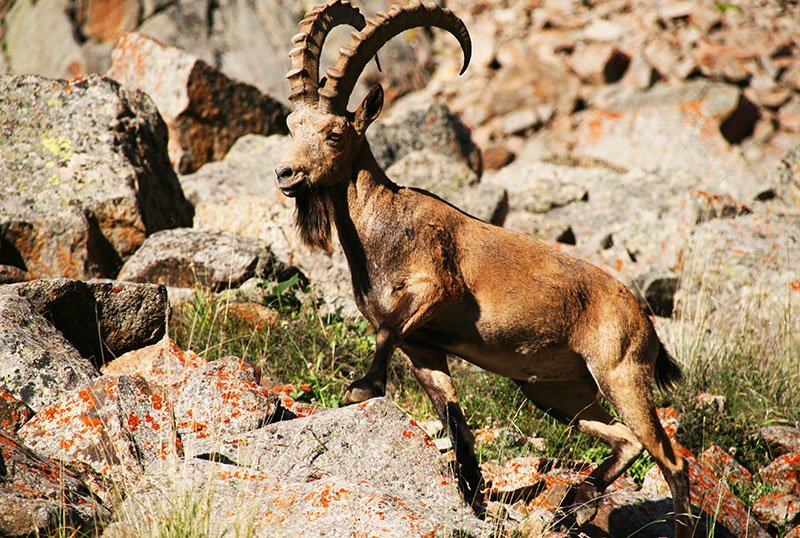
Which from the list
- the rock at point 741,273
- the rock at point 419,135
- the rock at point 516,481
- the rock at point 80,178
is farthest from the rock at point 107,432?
the rock at point 419,135

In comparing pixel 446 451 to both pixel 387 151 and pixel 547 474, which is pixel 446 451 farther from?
pixel 387 151

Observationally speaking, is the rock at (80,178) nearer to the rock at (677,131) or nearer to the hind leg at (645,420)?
the hind leg at (645,420)

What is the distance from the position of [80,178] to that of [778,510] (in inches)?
253

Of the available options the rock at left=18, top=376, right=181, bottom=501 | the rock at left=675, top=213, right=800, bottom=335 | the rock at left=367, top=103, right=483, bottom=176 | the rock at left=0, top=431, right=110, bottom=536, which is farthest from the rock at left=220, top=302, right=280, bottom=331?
the rock at left=367, top=103, right=483, bottom=176

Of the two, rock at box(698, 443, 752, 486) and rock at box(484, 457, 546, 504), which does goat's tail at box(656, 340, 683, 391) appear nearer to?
rock at box(698, 443, 752, 486)

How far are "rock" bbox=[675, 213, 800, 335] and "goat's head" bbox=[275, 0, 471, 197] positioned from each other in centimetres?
441

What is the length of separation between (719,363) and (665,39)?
13159mm

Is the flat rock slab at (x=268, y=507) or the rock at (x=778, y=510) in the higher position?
the flat rock slab at (x=268, y=507)

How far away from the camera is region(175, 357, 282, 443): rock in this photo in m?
5.58

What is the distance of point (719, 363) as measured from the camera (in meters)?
8.47

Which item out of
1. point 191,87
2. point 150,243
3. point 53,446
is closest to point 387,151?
point 191,87

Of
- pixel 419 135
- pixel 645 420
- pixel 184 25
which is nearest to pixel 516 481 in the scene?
pixel 645 420

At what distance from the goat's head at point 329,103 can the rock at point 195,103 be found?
19.4 ft

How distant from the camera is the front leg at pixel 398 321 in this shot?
499 cm
